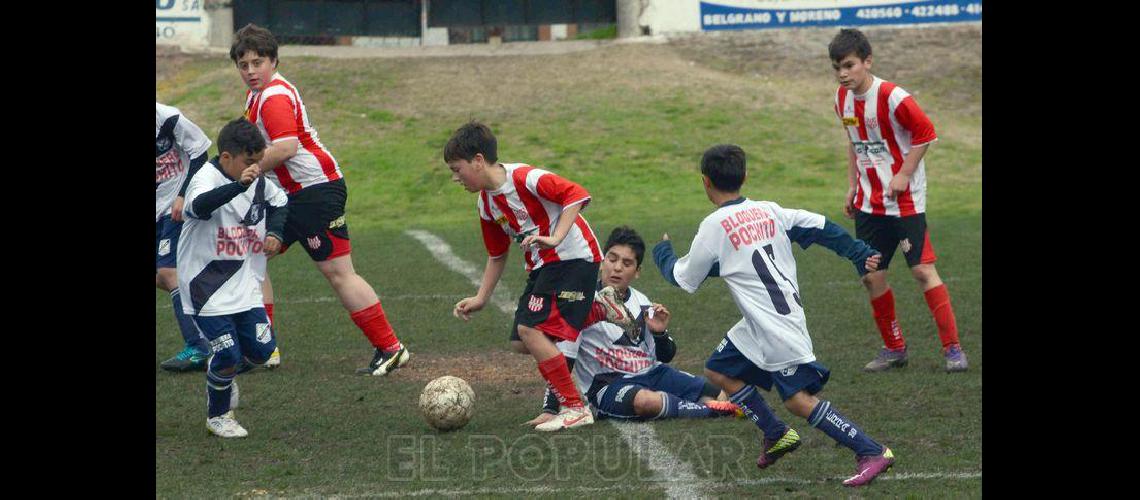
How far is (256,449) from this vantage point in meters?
6.09

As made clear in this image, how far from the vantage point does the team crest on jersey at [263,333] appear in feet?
21.1

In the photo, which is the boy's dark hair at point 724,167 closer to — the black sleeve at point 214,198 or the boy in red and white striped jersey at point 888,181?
the black sleeve at point 214,198

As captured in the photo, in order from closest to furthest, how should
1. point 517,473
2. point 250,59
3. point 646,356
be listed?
point 517,473 < point 646,356 < point 250,59

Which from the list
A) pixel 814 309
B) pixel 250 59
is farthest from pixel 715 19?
pixel 250 59

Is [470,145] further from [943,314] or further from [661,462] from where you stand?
[943,314]

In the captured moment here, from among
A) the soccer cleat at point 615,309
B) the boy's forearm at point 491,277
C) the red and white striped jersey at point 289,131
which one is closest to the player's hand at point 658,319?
the soccer cleat at point 615,309

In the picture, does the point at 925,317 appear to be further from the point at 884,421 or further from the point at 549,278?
the point at 549,278

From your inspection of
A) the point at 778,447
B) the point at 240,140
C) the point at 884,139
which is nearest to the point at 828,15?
the point at 884,139

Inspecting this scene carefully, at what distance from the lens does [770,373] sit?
5.52 meters

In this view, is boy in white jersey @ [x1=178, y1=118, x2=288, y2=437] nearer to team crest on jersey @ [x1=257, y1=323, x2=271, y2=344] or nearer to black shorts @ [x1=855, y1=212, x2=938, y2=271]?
team crest on jersey @ [x1=257, y1=323, x2=271, y2=344]

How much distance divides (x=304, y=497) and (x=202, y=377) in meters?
2.77

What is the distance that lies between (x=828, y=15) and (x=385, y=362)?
1914 cm

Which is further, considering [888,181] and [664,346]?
[888,181]

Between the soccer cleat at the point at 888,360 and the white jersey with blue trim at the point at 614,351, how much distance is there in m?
1.65
